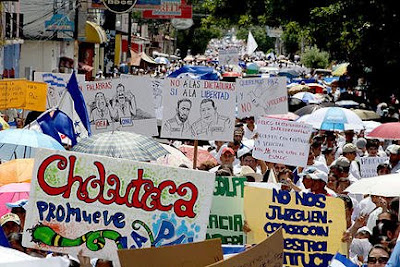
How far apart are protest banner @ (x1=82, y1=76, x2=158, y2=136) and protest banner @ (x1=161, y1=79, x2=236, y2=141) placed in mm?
808

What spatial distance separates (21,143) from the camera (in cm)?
988

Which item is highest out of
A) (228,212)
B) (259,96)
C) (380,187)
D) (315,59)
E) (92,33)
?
(92,33)

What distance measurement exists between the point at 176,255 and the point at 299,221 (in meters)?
1.97

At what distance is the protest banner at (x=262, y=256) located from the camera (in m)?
4.84

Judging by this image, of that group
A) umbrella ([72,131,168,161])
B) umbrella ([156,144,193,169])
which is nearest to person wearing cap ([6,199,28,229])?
umbrella ([72,131,168,161])

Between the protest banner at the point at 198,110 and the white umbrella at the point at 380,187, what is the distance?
3786 mm

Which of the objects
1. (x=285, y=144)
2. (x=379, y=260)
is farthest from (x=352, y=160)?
(x=379, y=260)

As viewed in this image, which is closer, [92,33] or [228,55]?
[228,55]

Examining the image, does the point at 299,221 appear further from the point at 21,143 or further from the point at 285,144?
the point at 285,144

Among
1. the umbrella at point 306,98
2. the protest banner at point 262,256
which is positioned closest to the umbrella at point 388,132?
the protest banner at point 262,256

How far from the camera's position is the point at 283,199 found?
23.3ft

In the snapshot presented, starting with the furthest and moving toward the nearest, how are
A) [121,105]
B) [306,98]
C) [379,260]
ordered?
[306,98]
[121,105]
[379,260]

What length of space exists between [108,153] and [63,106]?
3.10 meters

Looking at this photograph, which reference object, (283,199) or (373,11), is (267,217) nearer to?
(283,199)
